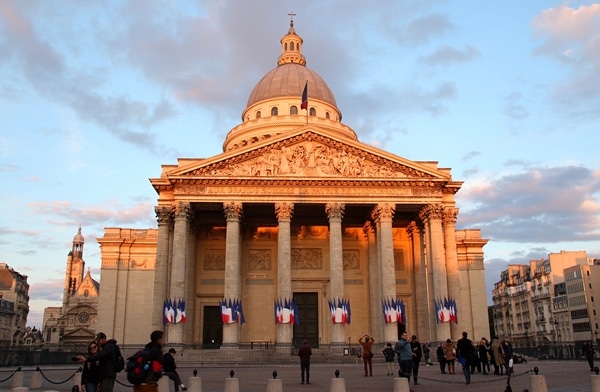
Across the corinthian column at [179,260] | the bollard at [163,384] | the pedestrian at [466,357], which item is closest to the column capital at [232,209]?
the corinthian column at [179,260]

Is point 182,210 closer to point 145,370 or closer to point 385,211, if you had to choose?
point 385,211

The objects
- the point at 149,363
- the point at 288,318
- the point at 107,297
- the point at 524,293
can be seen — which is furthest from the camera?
the point at 524,293

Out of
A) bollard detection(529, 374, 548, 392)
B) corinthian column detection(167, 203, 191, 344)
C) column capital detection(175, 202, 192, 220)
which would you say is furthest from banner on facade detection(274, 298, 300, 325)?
bollard detection(529, 374, 548, 392)

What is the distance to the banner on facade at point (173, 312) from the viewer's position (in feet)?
126

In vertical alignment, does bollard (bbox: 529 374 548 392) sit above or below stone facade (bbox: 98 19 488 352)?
below

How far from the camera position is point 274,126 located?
2506 inches

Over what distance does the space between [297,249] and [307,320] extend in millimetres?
6089

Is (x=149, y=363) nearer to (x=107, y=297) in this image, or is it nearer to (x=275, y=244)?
→ (x=275, y=244)

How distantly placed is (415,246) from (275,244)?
39.4ft

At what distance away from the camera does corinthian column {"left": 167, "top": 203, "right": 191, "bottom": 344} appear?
38.6 m

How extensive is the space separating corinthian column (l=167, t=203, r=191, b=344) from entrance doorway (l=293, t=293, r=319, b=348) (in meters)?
10.9

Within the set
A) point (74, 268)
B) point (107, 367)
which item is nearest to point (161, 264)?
point (107, 367)

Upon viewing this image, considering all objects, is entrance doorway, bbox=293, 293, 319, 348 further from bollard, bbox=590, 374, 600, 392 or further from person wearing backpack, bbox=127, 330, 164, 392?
person wearing backpack, bbox=127, 330, 164, 392

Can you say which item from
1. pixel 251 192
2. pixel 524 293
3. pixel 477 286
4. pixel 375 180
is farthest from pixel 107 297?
pixel 524 293
